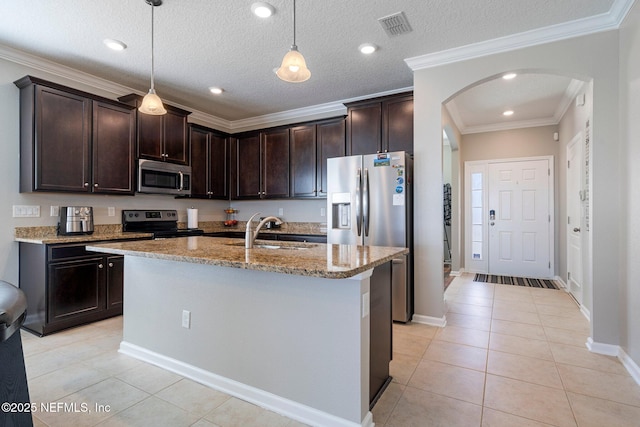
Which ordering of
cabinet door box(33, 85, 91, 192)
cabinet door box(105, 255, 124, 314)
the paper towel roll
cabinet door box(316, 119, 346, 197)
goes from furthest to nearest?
the paper towel roll, cabinet door box(316, 119, 346, 197), cabinet door box(105, 255, 124, 314), cabinet door box(33, 85, 91, 192)

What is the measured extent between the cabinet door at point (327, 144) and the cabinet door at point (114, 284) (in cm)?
252

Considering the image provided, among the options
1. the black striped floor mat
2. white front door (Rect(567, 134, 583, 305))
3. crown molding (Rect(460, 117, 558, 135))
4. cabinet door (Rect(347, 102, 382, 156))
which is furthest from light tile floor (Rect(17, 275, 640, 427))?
crown molding (Rect(460, 117, 558, 135))

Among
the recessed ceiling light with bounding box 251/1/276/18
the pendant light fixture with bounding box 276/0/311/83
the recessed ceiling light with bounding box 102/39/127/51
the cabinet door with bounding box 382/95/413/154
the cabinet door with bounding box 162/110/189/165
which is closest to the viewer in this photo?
the pendant light fixture with bounding box 276/0/311/83

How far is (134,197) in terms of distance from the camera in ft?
13.4

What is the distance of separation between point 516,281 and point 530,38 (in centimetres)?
377

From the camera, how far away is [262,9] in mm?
2379

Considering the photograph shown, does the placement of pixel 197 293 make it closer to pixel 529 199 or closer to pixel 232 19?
pixel 232 19

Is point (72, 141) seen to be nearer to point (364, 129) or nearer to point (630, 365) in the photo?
point (364, 129)

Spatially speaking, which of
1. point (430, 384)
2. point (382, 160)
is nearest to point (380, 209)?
point (382, 160)

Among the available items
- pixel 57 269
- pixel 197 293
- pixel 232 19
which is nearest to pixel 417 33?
pixel 232 19

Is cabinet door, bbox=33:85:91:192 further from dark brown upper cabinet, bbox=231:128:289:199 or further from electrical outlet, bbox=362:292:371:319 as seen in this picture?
electrical outlet, bbox=362:292:371:319

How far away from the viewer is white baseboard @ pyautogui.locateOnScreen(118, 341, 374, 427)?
1.66m

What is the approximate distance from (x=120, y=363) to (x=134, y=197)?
7.72 ft

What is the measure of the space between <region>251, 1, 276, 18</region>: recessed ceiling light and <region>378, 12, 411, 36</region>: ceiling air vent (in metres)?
0.86
